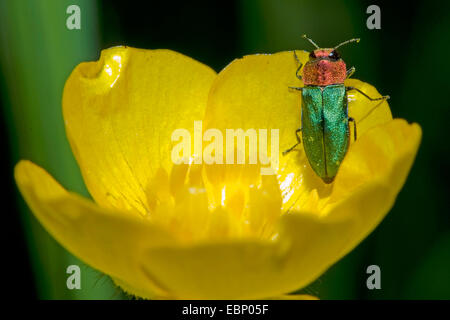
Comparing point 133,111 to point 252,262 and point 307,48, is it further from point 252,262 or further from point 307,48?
point 252,262

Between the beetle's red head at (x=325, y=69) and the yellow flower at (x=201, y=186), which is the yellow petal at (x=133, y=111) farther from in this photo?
the beetle's red head at (x=325, y=69)

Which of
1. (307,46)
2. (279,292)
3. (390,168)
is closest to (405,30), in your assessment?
(307,46)

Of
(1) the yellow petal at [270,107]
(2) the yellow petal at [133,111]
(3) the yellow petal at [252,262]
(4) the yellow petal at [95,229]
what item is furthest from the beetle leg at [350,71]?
(4) the yellow petal at [95,229]

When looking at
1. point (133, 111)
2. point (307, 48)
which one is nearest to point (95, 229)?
point (133, 111)

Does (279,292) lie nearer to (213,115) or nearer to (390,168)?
(390,168)

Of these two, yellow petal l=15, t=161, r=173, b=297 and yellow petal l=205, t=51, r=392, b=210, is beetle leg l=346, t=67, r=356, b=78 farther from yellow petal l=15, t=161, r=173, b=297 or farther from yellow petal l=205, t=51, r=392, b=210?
yellow petal l=15, t=161, r=173, b=297
